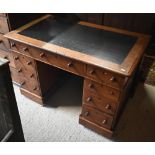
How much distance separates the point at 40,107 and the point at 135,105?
99cm

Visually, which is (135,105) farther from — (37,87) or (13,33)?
(13,33)

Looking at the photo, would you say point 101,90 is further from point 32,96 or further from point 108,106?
point 32,96

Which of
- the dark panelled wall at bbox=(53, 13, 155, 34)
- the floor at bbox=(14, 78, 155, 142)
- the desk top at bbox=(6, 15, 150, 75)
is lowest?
the floor at bbox=(14, 78, 155, 142)

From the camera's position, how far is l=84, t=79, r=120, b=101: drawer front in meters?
1.30

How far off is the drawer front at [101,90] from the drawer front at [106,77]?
0.05m

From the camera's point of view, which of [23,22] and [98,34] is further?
[23,22]

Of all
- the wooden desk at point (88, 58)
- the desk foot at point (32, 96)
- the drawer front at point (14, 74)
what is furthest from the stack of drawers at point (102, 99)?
the drawer front at point (14, 74)

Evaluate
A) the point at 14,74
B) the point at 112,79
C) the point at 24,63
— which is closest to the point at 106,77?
the point at 112,79

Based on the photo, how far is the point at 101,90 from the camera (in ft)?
4.45

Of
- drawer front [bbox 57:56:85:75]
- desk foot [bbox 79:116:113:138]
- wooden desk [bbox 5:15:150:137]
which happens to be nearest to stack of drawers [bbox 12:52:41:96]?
wooden desk [bbox 5:15:150:137]

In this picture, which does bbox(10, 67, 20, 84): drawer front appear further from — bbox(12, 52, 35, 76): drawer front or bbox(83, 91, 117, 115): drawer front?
bbox(83, 91, 117, 115): drawer front

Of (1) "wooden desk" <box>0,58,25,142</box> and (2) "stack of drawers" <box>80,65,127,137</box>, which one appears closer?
(1) "wooden desk" <box>0,58,25,142</box>
